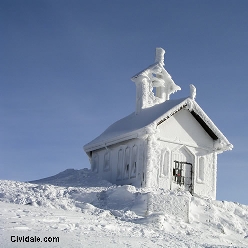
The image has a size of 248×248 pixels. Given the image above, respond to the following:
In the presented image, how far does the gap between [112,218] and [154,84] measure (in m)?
12.9

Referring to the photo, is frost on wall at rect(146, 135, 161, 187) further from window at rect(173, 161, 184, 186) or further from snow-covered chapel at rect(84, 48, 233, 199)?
window at rect(173, 161, 184, 186)

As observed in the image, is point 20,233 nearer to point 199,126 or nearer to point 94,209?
point 94,209

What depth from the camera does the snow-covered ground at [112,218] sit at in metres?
12.0

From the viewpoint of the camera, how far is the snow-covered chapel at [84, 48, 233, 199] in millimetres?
23734

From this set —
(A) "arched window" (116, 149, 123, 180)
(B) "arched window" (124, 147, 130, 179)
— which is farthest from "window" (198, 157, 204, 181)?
(A) "arched window" (116, 149, 123, 180)

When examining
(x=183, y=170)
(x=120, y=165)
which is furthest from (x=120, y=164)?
(x=183, y=170)

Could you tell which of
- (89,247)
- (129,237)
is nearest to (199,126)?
(129,237)

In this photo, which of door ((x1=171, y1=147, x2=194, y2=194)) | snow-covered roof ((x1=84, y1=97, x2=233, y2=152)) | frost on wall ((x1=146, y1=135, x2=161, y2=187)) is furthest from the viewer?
door ((x1=171, y1=147, x2=194, y2=194))

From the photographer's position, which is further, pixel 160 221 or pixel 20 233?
pixel 160 221

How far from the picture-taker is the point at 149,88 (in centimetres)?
2695

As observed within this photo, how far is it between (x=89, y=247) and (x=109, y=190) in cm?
953

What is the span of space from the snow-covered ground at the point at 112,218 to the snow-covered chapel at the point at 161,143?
6.96 ft

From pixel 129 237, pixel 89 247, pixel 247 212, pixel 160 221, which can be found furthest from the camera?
pixel 247 212

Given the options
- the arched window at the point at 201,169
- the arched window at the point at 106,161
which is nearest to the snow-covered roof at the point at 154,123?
the arched window at the point at 106,161
